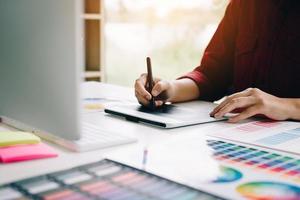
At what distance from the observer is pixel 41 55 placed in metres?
0.79

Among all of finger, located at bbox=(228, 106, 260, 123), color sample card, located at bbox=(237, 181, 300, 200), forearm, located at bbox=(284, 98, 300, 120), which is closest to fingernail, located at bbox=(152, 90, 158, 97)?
finger, located at bbox=(228, 106, 260, 123)

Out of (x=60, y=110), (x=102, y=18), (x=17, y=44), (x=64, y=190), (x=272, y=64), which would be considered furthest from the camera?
(x=102, y=18)

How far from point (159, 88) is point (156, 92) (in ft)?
0.07

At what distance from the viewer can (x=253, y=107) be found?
1.07 metres

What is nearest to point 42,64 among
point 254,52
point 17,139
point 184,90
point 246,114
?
point 17,139

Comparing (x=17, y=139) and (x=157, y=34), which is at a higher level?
(x=157, y=34)

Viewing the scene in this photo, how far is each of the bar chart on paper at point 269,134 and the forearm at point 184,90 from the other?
304 mm

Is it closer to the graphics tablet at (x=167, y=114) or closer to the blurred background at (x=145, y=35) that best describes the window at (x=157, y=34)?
the blurred background at (x=145, y=35)

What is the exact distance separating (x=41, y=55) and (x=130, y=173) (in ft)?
0.98

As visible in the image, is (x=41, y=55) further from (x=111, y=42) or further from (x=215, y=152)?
(x=111, y=42)

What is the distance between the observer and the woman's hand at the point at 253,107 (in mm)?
1067

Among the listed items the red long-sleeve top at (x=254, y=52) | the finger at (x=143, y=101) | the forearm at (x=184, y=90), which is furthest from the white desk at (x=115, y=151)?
the red long-sleeve top at (x=254, y=52)

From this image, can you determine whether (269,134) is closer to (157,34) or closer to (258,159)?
(258,159)

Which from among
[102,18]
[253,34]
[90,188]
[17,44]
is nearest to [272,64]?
[253,34]
